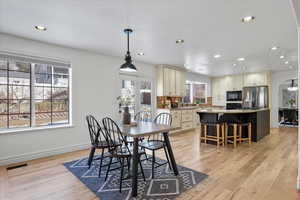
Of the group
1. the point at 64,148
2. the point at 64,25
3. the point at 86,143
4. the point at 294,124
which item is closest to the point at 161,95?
the point at 86,143

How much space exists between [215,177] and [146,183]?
3.59 feet

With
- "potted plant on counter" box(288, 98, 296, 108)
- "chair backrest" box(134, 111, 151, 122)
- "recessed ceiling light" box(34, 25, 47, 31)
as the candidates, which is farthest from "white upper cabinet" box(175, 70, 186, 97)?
"potted plant on counter" box(288, 98, 296, 108)

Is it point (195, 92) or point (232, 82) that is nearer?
point (232, 82)

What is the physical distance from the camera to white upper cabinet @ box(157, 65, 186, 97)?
6.00m

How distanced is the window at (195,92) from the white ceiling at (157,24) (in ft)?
12.8

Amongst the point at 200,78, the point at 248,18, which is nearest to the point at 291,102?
the point at 200,78

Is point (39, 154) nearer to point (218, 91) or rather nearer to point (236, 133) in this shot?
point (236, 133)

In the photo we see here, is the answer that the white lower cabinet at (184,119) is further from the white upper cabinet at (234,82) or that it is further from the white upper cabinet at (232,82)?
the white upper cabinet at (234,82)

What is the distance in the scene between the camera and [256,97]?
23.6 ft

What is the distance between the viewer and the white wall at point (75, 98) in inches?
132

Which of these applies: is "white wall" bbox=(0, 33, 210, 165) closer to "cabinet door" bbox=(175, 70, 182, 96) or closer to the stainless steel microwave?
"cabinet door" bbox=(175, 70, 182, 96)

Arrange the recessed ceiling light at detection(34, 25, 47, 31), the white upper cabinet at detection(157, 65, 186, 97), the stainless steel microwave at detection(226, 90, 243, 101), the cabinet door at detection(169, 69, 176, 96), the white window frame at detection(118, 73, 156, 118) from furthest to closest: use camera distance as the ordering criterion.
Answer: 1. the stainless steel microwave at detection(226, 90, 243, 101)
2. the cabinet door at detection(169, 69, 176, 96)
3. the white upper cabinet at detection(157, 65, 186, 97)
4. the white window frame at detection(118, 73, 156, 118)
5. the recessed ceiling light at detection(34, 25, 47, 31)

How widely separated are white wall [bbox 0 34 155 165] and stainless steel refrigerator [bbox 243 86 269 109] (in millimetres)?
5752

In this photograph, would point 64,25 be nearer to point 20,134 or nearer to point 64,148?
point 20,134
